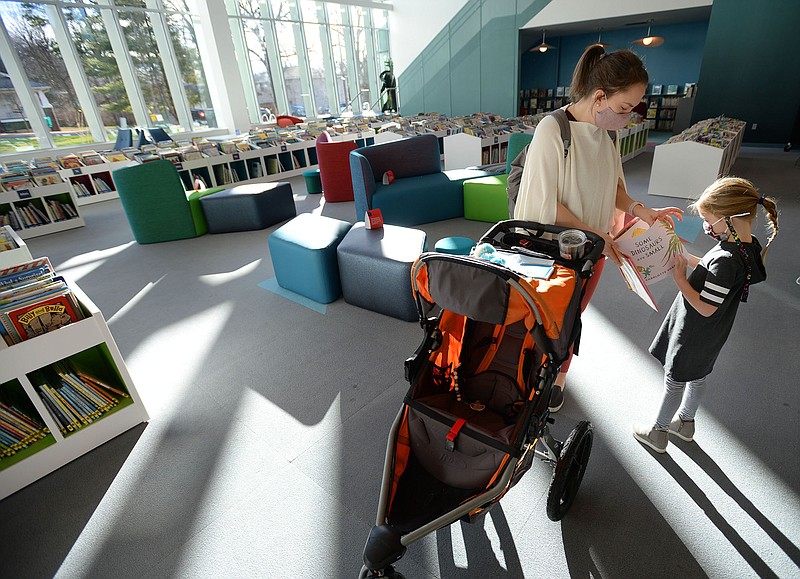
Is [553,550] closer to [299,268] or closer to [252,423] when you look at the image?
[252,423]

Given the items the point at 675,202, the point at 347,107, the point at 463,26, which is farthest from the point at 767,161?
the point at 347,107

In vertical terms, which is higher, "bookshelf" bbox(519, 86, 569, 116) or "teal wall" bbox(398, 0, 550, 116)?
"teal wall" bbox(398, 0, 550, 116)

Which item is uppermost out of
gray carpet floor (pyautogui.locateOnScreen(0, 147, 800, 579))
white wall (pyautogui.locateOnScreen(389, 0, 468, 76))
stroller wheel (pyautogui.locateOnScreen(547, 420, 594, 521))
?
white wall (pyautogui.locateOnScreen(389, 0, 468, 76))

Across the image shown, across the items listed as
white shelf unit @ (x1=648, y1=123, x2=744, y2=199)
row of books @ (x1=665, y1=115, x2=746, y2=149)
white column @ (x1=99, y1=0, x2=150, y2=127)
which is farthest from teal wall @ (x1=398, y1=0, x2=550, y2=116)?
white column @ (x1=99, y1=0, x2=150, y2=127)

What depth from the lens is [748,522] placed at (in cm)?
165

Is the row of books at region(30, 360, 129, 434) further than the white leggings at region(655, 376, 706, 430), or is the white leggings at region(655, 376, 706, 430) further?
the row of books at region(30, 360, 129, 434)

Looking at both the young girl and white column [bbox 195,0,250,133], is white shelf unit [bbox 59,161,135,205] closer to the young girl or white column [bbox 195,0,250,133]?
white column [bbox 195,0,250,133]

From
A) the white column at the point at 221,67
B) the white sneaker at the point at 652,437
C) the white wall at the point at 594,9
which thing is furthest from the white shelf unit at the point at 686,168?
the white column at the point at 221,67

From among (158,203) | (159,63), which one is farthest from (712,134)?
(159,63)

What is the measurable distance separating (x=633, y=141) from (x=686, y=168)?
3104 millimetres

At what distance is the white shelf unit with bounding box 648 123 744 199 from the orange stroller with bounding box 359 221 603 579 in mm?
5159

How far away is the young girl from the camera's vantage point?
1479mm

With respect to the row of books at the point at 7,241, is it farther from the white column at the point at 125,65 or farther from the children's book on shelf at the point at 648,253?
the white column at the point at 125,65

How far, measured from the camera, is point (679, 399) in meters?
1.84
